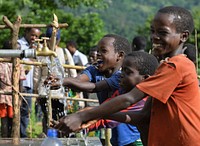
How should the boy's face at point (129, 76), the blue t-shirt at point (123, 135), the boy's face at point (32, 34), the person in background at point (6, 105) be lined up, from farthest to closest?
the boy's face at point (32, 34) < the person in background at point (6, 105) < the blue t-shirt at point (123, 135) < the boy's face at point (129, 76)

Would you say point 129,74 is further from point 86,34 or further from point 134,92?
point 86,34

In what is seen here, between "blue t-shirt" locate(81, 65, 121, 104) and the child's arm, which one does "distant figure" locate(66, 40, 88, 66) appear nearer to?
"blue t-shirt" locate(81, 65, 121, 104)

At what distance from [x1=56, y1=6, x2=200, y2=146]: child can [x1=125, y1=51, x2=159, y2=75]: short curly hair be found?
0.64 meters

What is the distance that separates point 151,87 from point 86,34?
110 ft

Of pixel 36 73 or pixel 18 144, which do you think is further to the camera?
pixel 36 73

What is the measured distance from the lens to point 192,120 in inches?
152

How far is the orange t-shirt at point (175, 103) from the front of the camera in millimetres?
3764

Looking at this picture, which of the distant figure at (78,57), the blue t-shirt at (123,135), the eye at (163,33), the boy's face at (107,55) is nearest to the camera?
the eye at (163,33)

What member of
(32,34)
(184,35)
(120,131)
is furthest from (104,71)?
(32,34)

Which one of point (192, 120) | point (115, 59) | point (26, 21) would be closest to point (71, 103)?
point (115, 59)

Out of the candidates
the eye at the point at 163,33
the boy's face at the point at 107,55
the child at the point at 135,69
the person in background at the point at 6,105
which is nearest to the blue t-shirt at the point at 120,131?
the boy's face at the point at 107,55

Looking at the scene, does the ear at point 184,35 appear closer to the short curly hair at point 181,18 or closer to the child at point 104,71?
the short curly hair at point 181,18

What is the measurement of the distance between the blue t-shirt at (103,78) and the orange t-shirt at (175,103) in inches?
66.6

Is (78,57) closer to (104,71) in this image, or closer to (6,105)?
(6,105)
